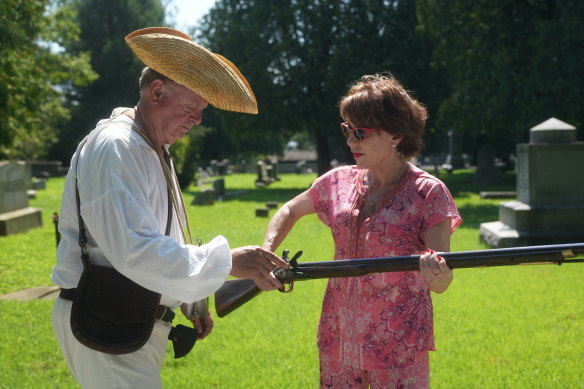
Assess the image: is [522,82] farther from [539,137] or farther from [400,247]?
[400,247]

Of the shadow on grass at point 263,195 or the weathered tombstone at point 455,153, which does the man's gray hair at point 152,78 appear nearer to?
the shadow on grass at point 263,195

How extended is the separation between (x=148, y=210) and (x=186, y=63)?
72 cm

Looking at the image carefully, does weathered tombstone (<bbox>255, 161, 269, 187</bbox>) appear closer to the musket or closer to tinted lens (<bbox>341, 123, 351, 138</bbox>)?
tinted lens (<bbox>341, 123, 351, 138</bbox>)

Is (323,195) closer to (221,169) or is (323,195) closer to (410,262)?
(410,262)

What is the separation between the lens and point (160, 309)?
316 cm

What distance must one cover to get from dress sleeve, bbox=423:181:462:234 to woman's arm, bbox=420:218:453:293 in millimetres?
27

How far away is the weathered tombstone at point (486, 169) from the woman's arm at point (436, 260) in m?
31.0

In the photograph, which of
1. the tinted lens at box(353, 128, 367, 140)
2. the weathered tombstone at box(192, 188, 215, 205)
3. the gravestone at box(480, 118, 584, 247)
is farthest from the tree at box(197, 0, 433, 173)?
the tinted lens at box(353, 128, 367, 140)

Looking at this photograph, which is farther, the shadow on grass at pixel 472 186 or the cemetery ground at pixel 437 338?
the shadow on grass at pixel 472 186

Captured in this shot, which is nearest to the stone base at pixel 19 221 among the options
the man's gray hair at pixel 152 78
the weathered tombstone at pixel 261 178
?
the man's gray hair at pixel 152 78

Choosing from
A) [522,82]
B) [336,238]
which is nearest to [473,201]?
[522,82]

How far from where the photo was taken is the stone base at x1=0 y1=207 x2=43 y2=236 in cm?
1548

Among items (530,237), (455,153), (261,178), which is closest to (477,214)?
(530,237)

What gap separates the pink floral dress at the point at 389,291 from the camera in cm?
332
